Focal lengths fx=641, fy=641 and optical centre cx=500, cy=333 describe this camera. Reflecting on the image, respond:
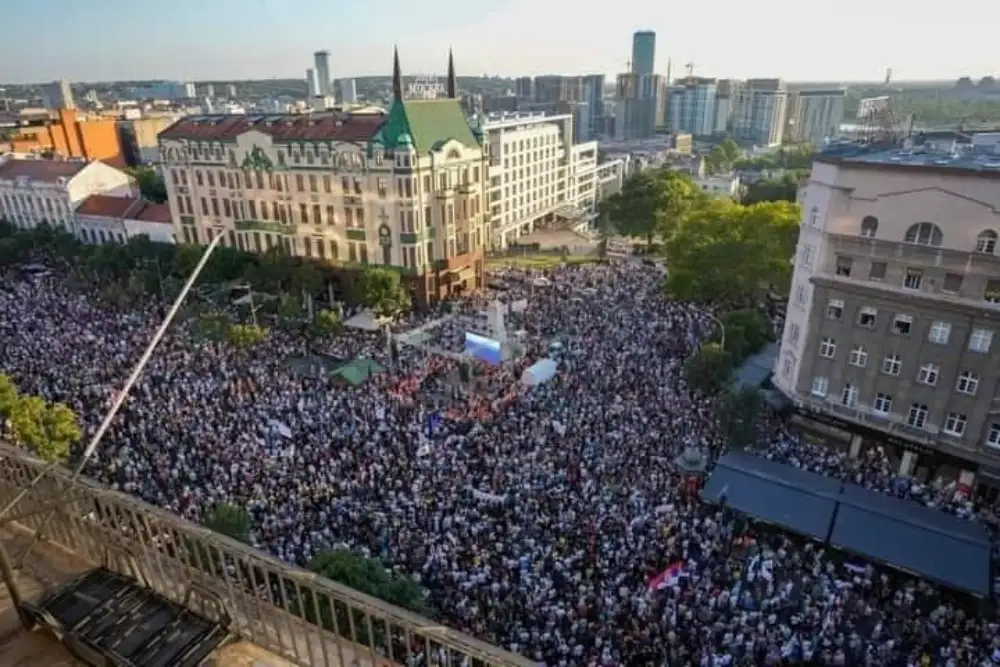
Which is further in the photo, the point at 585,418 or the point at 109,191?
the point at 109,191

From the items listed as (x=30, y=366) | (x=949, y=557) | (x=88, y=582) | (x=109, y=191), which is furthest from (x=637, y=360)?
(x=109, y=191)

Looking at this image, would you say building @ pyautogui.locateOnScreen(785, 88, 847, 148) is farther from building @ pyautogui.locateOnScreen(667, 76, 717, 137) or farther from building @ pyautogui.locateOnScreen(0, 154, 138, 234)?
building @ pyautogui.locateOnScreen(0, 154, 138, 234)

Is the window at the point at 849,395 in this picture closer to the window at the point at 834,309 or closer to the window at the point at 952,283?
the window at the point at 834,309

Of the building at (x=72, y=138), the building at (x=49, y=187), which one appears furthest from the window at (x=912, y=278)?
the building at (x=72, y=138)

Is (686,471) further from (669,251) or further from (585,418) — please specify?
(669,251)

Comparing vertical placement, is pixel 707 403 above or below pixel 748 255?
below

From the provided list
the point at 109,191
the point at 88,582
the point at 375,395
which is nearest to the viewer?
the point at 88,582

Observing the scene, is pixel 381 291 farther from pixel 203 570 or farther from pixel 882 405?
pixel 203 570
